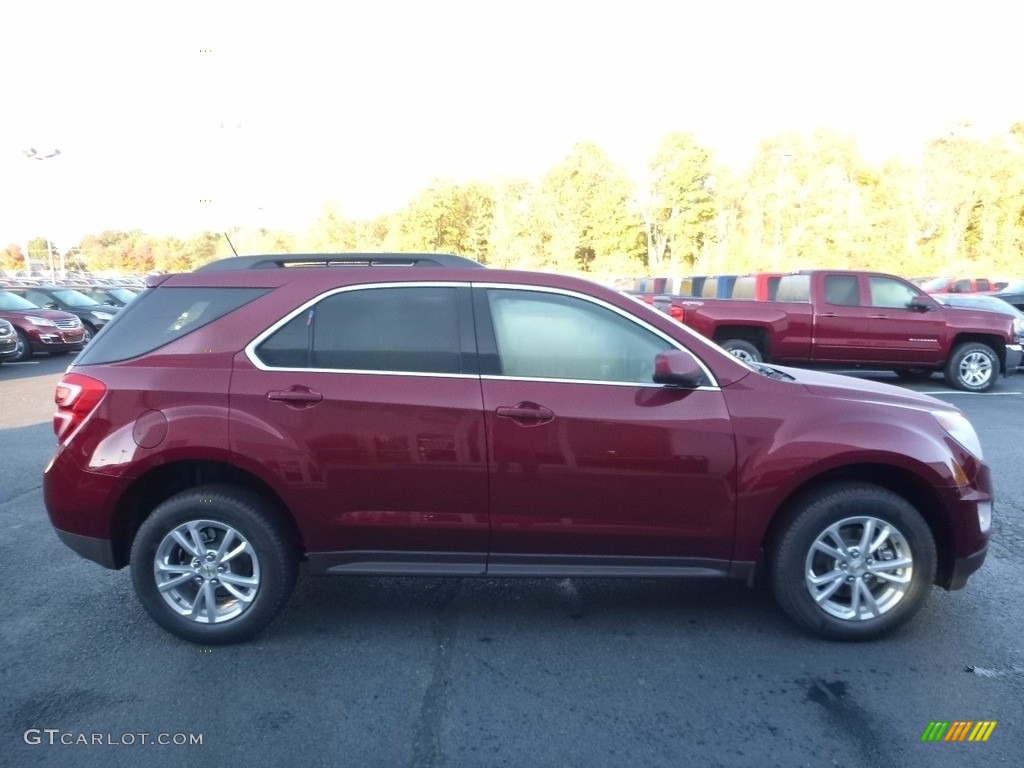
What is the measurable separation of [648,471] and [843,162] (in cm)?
5019

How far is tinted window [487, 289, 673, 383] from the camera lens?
394 cm

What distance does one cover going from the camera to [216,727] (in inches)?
128

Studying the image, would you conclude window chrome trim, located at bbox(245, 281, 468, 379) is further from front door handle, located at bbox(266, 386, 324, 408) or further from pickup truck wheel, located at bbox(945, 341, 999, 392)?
pickup truck wheel, located at bbox(945, 341, 999, 392)

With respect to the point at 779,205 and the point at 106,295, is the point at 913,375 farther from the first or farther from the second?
the point at 779,205

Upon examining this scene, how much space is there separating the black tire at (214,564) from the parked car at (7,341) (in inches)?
597

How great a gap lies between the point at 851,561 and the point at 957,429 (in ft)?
2.88

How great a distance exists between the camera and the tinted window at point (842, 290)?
12.8 m

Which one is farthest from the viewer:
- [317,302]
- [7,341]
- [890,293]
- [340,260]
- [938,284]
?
[938,284]

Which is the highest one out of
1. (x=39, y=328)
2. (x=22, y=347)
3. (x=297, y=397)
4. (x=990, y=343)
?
(x=297, y=397)

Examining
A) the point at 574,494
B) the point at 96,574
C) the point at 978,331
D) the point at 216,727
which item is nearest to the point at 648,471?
the point at 574,494

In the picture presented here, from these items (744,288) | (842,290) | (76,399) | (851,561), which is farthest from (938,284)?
(76,399)

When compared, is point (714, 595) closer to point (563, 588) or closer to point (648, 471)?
point (563, 588)

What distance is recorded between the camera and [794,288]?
13.2 m

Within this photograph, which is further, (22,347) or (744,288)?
(22,347)
